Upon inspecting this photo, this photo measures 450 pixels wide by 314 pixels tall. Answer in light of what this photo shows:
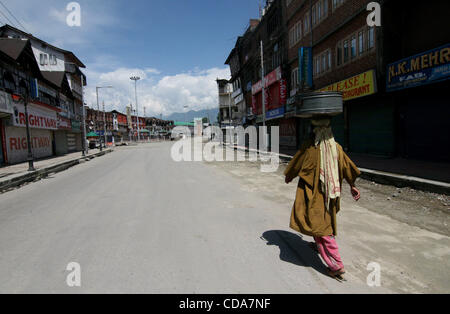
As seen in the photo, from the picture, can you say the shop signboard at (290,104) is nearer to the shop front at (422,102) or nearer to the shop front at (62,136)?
the shop front at (422,102)

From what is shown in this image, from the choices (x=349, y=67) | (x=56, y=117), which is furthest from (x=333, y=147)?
(x=56, y=117)

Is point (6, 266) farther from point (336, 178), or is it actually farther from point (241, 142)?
point (241, 142)

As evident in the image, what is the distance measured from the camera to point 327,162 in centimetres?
334

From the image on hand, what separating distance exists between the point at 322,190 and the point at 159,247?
250cm

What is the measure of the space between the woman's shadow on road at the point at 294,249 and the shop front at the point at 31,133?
1932cm

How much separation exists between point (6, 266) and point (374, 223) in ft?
19.5

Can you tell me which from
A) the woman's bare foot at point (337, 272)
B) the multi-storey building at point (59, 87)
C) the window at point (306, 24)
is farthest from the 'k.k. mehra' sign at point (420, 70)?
the multi-storey building at point (59, 87)

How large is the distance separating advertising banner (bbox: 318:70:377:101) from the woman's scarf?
10820mm

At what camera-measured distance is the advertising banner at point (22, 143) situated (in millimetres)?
18000

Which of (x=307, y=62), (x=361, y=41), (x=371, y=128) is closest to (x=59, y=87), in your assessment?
(x=307, y=62)

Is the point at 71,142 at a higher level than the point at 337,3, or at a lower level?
lower

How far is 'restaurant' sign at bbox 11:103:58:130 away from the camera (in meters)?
17.7

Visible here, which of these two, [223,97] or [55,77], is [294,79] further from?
[223,97]

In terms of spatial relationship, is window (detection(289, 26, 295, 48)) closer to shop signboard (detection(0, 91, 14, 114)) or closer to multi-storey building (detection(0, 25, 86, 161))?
multi-storey building (detection(0, 25, 86, 161))
